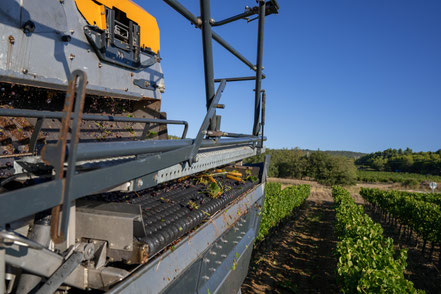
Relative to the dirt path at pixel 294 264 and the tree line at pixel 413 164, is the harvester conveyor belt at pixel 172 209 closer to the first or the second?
the dirt path at pixel 294 264

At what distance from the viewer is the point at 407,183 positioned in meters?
58.2

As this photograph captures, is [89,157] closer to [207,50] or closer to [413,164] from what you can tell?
[207,50]

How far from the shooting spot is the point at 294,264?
30.8 ft

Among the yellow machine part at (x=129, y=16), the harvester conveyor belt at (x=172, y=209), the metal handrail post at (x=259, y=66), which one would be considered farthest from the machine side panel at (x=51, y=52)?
the metal handrail post at (x=259, y=66)

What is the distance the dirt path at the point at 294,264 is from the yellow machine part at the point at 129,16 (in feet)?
19.4

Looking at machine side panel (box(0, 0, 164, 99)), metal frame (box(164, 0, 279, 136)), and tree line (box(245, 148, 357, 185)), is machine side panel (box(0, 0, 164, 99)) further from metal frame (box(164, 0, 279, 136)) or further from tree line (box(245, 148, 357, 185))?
tree line (box(245, 148, 357, 185))

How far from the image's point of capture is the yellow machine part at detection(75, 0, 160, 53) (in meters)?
3.00

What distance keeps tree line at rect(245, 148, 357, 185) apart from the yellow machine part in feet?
131

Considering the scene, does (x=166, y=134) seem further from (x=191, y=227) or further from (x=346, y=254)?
(x=346, y=254)

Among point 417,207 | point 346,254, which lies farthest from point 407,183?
point 346,254

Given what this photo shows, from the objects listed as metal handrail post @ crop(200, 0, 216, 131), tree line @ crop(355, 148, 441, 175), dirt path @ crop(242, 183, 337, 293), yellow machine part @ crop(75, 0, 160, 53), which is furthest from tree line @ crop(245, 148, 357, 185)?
tree line @ crop(355, 148, 441, 175)

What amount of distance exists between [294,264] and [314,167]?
49.3 metres

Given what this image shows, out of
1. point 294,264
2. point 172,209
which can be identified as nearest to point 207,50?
point 172,209

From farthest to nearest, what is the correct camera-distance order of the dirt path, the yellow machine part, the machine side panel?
the dirt path < the yellow machine part < the machine side panel
